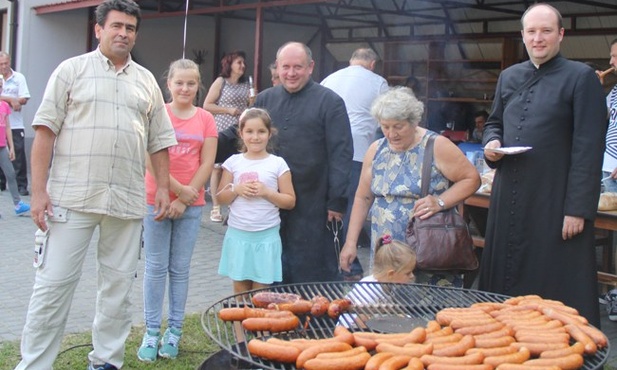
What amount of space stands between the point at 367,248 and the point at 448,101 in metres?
7.02

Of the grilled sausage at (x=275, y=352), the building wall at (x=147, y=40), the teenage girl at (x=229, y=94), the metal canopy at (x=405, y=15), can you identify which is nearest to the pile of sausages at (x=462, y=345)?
the grilled sausage at (x=275, y=352)

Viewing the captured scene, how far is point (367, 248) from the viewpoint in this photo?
8141 mm

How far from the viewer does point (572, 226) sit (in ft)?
12.5

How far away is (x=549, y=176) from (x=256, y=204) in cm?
170

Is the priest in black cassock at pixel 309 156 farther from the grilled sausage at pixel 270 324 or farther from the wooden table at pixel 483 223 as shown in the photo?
the grilled sausage at pixel 270 324

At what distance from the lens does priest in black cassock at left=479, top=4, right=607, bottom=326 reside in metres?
3.80

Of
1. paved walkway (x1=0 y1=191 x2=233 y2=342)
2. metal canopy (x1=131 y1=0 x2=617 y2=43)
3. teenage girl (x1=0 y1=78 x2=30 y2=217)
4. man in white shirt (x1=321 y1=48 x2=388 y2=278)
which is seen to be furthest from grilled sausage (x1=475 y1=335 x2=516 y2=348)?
teenage girl (x1=0 y1=78 x2=30 y2=217)

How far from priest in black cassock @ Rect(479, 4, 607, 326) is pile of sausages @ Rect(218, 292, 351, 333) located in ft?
4.15

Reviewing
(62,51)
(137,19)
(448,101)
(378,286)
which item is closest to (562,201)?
(378,286)

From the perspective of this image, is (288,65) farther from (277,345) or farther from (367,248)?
(367,248)

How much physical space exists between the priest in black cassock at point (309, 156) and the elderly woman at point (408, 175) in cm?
35

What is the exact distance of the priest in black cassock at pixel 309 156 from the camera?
15.0ft

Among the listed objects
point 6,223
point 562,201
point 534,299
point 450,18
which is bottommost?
point 6,223

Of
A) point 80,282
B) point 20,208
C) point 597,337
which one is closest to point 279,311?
point 597,337
